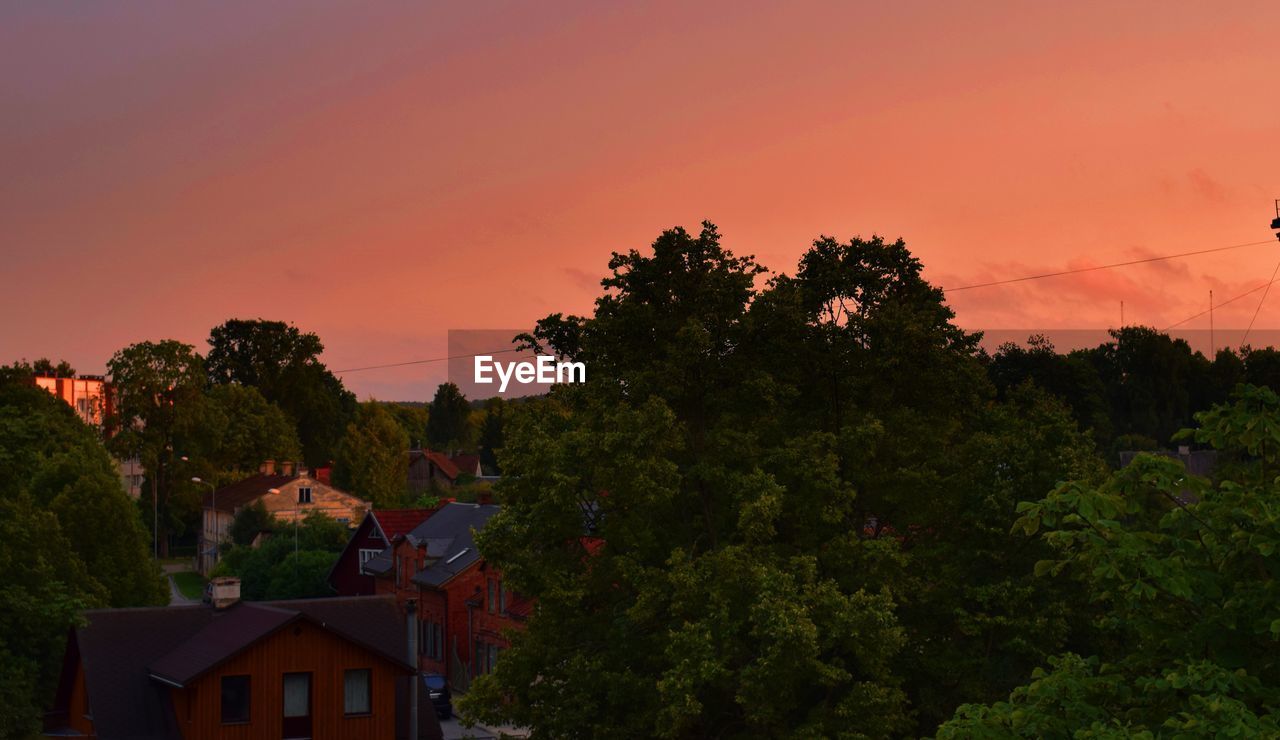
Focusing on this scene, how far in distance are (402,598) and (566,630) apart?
44.8 metres

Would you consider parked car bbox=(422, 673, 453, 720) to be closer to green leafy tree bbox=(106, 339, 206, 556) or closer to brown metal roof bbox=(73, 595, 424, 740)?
brown metal roof bbox=(73, 595, 424, 740)

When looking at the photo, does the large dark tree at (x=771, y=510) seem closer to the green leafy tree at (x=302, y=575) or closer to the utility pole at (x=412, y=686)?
the utility pole at (x=412, y=686)

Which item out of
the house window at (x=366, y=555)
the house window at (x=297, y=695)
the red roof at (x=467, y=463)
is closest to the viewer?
the house window at (x=297, y=695)

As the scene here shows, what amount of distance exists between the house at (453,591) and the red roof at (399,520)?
1605 millimetres

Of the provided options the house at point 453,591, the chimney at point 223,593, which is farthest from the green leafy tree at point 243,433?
the chimney at point 223,593

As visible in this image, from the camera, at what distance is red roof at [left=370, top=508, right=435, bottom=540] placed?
82250 mm

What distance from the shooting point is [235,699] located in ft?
132

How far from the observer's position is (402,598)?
251 ft

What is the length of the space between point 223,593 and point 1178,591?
36546mm

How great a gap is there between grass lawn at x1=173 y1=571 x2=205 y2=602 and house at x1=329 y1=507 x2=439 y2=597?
23511 mm

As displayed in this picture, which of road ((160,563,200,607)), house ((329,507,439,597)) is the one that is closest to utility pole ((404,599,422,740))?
house ((329,507,439,597))

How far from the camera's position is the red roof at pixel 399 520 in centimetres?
8225

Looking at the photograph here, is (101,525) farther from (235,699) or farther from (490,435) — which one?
(490,435)

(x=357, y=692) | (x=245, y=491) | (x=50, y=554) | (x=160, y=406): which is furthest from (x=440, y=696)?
(x=160, y=406)
